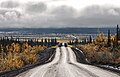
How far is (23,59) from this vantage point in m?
126

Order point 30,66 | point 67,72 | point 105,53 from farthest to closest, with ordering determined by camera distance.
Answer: point 105,53
point 30,66
point 67,72

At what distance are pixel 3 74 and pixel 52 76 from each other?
5.34m

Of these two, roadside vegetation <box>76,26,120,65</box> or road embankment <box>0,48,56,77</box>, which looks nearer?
road embankment <box>0,48,56,77</box>

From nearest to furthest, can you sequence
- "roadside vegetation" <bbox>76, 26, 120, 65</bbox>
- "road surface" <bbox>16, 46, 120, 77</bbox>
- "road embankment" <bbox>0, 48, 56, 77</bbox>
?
"road embankment" <bbox>0, 48, 56, 77</bbox> < "road surface" <bbox>16, 46, 120, 77</bbox> < "roadside vegetation" <bbox>76, 26, 120, 65</bbox>

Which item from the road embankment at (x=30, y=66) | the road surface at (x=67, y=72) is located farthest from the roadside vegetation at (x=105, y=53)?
the road embankment at (x=30, y=66)

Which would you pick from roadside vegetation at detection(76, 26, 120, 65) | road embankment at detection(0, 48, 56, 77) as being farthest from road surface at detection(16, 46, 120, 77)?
roadside vegetation at detection(76, 26, 120, 65)

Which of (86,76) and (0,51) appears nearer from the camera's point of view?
(86,76)

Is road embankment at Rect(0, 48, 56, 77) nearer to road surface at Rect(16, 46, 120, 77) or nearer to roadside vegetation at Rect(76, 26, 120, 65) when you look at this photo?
road surface at Rect(16, 46, 120, 77)

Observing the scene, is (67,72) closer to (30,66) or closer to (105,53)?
(30,66)

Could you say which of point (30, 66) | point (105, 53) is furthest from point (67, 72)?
point (105, 53)

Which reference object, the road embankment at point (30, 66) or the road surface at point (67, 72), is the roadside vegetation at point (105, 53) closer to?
the road surface at point (67, 72)

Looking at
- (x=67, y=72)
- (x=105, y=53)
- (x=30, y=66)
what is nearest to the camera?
(x=67, y=72)

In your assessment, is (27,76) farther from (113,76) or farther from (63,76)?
(113,76)

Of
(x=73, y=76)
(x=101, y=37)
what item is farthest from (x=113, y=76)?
(x=101, y=37)
